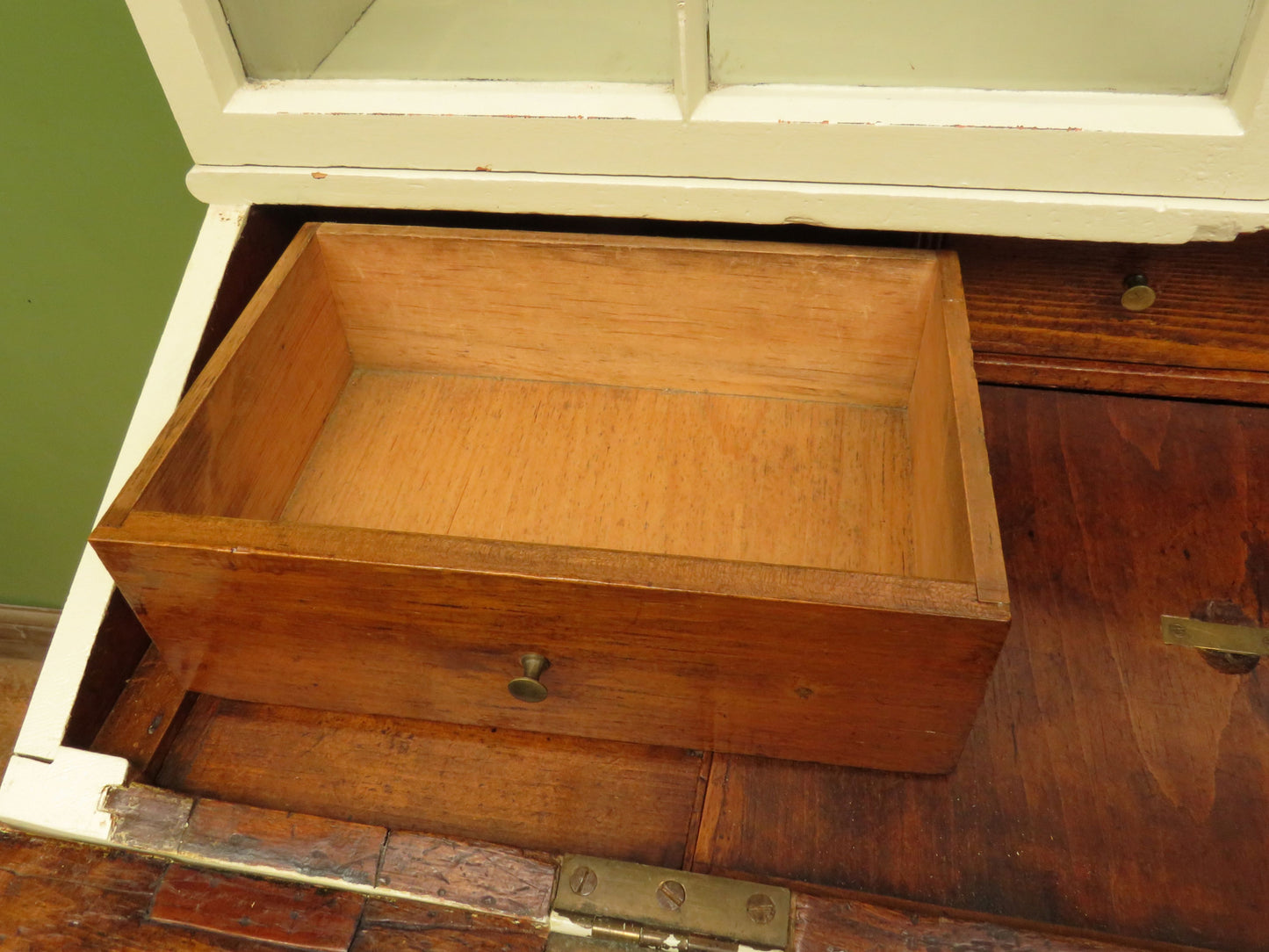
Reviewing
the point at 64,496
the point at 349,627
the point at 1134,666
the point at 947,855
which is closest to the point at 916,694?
the point at 947,855

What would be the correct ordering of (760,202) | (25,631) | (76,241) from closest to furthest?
1. (760,202)
2. (76,241)
3. (25,631)

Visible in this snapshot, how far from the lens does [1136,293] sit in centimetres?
76

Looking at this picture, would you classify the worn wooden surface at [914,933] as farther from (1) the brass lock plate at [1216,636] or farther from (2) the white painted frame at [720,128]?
(2) the white painted frame at [720,128]

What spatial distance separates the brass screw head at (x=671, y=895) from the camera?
21.7 inches

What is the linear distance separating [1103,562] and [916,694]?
0.27m

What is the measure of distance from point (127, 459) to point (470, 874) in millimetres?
430

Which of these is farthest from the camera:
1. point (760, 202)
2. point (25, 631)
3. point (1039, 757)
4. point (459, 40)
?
point (25, 631)

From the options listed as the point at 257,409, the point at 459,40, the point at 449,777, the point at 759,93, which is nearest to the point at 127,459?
the point at 257,409

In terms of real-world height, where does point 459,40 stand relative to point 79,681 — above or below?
above

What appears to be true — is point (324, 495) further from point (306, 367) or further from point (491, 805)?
point (491, 805)

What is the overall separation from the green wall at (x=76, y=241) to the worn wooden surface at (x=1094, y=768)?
3.38 ft

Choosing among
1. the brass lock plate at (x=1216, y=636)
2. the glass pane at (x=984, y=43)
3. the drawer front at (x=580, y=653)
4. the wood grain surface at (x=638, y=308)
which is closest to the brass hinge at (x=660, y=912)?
the drawer front at (x=580, y=653)

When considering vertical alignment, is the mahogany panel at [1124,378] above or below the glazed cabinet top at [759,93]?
below

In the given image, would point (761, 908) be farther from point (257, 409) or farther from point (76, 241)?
point (76, 241)
